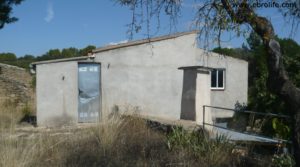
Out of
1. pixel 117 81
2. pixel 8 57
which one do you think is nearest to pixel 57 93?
pixel 117 81

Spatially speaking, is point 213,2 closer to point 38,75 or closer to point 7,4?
point 7,4

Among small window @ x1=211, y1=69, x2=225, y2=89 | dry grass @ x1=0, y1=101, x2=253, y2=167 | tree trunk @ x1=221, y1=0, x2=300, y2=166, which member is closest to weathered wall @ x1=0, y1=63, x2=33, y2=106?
small window @ x1=211, y1=69, x2=225, y2=89

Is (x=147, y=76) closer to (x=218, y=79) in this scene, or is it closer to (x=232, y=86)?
(x=218, y=79)

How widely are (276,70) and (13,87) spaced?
21713mm

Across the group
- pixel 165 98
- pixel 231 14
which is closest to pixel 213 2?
pixel 231 14

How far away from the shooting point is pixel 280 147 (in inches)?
307

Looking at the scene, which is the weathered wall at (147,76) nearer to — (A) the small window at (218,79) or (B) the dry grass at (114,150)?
(A) the small window at (218,79)

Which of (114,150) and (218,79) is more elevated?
(218,79)

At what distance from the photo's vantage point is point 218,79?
78.4ft

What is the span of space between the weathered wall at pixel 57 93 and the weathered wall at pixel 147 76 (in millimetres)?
1303

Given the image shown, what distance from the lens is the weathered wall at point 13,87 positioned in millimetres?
23891

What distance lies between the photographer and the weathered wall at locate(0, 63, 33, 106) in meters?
23.9

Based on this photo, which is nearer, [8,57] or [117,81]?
[117,81]

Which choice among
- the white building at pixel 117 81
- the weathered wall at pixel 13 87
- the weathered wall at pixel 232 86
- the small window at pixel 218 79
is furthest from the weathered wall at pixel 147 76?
the weathered wall at pixel 13 87
